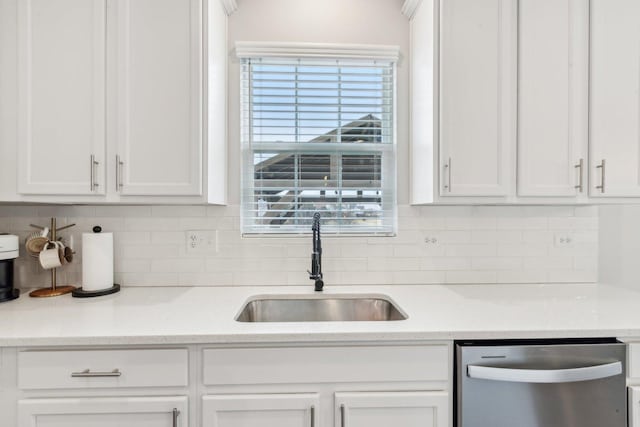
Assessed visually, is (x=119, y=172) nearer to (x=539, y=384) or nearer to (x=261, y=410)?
(x=261, y=410)

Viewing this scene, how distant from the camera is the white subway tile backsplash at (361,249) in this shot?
5.72 feet

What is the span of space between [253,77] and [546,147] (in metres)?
1.53

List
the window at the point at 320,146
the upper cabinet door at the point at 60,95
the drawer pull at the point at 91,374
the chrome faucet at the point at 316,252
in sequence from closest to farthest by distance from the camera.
A: the drawer pull at the point at 91,374 < the upper cabinet door at the point at 60,95 < the chrome faucet at the point at 316,252 < the window at the point at 320,146

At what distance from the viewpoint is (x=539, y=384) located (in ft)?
3.75

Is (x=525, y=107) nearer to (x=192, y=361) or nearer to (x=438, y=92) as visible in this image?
(x=438, y=92)

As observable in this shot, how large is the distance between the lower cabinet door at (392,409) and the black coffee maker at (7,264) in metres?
1.53

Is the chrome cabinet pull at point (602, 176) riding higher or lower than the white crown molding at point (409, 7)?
lower

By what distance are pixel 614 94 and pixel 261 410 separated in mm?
2038

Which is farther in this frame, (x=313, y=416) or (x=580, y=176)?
(x=580, y=176)

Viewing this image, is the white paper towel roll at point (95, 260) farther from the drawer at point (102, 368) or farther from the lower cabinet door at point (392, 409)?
the lower cabinet door at point (392, 409)

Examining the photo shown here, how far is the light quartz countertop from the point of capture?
3.63 feet

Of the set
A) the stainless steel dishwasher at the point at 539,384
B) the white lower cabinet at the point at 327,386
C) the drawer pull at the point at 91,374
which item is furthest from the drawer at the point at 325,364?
the drawer pull at the point at 91,374

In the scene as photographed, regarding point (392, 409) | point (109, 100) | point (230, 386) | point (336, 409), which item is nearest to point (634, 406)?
point (392, 409)

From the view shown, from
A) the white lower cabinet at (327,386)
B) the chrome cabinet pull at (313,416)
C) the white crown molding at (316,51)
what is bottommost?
the chrome cabinet pull at (313,416)
